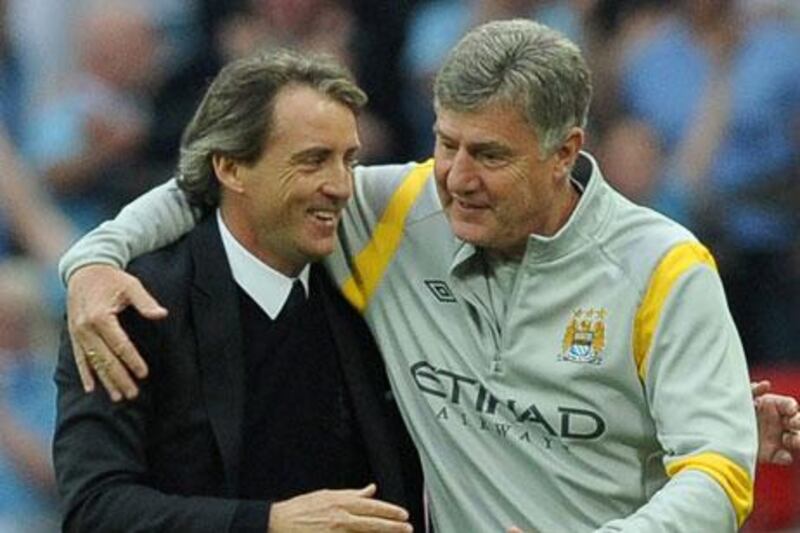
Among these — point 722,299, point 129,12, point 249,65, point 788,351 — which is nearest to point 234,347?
point 249,65

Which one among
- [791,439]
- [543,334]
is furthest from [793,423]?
[543,334]

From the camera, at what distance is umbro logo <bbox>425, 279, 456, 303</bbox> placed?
3588 millimetres

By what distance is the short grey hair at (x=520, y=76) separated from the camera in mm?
3387

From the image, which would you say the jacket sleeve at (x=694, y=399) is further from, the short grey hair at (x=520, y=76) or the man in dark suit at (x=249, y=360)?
the man in dark suit at (x=249, y=360)

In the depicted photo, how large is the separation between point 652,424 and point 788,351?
8.92 feet

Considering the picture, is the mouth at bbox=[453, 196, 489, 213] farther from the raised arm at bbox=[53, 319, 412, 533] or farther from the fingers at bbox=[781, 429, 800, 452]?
the fingers at bbox=[781, 429, 800, 452]

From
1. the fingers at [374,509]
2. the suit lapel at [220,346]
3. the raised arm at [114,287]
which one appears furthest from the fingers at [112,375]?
the fingers at [374,509]

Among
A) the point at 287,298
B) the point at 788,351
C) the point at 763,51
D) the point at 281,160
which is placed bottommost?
the point at 788,351

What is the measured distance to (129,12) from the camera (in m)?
5.70

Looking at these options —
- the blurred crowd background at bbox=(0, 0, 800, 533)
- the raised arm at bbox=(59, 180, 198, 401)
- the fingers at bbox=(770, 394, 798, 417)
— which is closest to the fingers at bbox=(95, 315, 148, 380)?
the raised arm at bbox=(59, 180, 198, 401)

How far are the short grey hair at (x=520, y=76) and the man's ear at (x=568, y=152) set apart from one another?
0.02 m

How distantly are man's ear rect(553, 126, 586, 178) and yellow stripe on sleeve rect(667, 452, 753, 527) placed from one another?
0.49 m

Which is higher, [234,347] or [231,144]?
[231,144]

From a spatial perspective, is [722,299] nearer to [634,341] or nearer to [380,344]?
[634,341]
